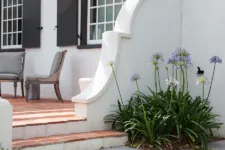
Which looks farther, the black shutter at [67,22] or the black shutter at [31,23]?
the black shutter at [31,23]

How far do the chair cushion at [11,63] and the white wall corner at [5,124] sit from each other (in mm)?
4212

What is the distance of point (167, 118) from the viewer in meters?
4.46

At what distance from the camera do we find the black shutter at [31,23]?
25.7 feet

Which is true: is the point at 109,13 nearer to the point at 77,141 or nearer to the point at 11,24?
the point at 11,24

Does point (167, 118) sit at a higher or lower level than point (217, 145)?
higher

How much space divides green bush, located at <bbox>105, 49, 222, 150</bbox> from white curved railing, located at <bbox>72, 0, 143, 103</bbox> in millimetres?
174

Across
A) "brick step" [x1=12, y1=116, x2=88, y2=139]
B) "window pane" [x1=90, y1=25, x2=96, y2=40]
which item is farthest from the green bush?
"window pane" [x1=90, y1=25, x2=96, y2=40]

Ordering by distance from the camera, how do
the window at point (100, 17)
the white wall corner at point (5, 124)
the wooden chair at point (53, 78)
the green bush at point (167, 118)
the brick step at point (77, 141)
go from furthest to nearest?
1. the window at point (100, 17)
2. the wooden chair at point (53, 78)
3. the green bush at point (167, 118)
4. the brick step at point (77, 141)
5. the white wall corner at point (5, 124)

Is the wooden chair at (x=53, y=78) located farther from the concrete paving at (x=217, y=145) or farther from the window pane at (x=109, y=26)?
the concrete paving at (x=217, y=145)

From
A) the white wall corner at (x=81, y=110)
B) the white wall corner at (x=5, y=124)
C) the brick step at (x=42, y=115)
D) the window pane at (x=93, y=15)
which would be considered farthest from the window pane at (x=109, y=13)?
the white wall corner at (x=5, y=124)

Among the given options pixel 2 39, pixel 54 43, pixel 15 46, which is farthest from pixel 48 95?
pixel 2 39

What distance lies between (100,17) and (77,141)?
3.44 m

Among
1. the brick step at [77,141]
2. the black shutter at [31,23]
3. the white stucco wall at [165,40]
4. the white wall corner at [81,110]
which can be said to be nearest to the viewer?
the brick step at [77,141]

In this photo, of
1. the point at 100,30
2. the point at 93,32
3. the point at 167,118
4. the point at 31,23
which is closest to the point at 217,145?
the point at 167,118
